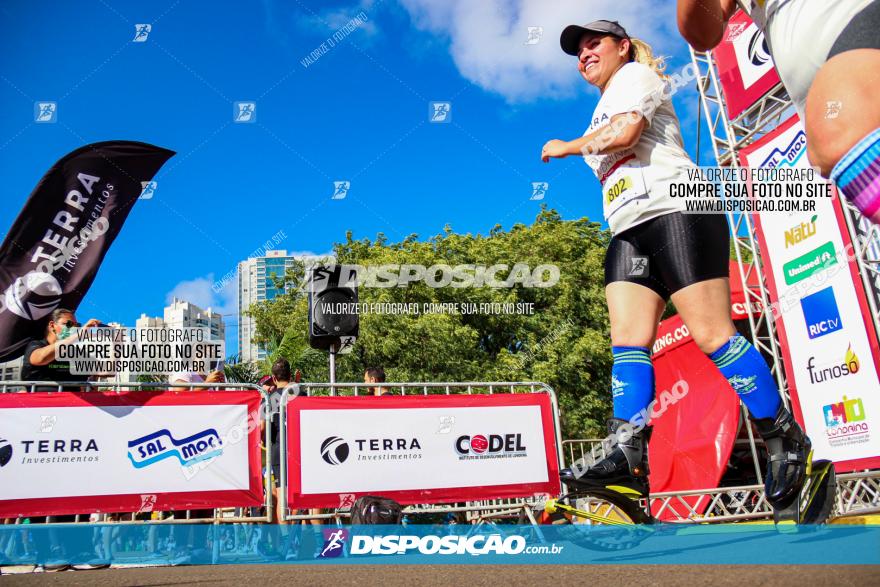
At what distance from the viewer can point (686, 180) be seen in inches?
114

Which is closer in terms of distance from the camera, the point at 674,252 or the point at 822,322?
the point at 674,252

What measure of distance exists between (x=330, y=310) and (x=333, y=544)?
13.9 ft

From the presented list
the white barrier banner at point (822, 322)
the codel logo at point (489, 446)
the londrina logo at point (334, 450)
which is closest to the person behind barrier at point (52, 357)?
the londrina logo at point (334, 450)

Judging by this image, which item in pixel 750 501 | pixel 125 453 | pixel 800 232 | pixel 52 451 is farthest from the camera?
pixel 750 501

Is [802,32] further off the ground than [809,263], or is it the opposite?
[809,263]

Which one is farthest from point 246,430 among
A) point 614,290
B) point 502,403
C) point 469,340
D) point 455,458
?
point 469,340

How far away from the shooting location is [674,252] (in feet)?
9.17

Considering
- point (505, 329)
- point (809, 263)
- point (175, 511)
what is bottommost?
point (175, 511)

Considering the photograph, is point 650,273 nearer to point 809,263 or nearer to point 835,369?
point 835,369

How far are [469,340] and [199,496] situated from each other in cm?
1938

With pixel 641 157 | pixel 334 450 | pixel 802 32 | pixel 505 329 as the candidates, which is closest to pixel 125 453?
pixel 334 450

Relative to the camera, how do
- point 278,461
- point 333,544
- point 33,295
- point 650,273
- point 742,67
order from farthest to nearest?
point 742,67, point 33,295, point 278,461, point 333,544, point 650,273

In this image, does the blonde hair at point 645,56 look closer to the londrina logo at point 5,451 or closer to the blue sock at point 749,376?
the blue sock at point 749,376

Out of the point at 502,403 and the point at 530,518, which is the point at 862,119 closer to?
the point at 530,518
